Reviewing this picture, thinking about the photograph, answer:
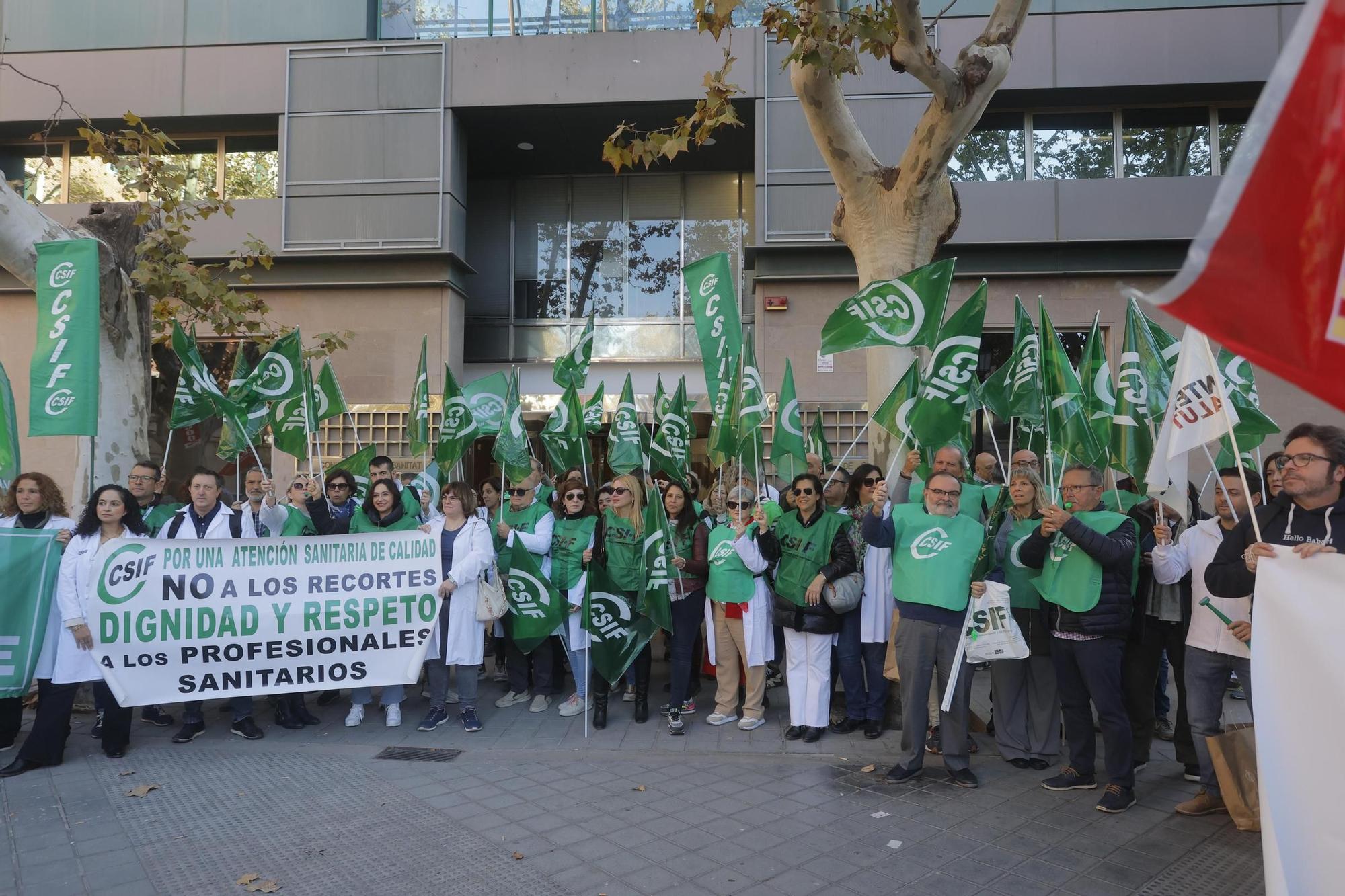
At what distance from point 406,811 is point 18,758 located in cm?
286

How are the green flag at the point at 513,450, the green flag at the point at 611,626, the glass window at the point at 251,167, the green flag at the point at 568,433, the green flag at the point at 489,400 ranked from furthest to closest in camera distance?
the glass window at the point at 251,167
the green flag at the point at 489,400
the green flag at the point at 568,433
the green flag at the point at 513,450
the green flag at the point at 611,626

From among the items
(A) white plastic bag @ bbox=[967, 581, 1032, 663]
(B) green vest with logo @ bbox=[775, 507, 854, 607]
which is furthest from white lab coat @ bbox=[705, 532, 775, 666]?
(A) white plastic bag @ bbox=[967, 581, 1032, 663]

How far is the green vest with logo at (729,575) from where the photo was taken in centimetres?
681

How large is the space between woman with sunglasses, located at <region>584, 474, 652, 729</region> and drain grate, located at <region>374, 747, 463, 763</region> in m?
1.19

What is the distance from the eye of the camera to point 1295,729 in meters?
2.91

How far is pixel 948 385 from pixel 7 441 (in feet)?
23.1

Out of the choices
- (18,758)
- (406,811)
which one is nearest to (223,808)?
(406,811)

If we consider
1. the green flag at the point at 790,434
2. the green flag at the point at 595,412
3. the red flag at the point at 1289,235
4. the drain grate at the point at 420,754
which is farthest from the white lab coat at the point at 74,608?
the red flag at the point at 1289,235

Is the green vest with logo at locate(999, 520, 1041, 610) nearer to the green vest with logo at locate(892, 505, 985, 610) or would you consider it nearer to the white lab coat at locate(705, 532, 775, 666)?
the green vest with logo at locate(892, 505, 985, 610)

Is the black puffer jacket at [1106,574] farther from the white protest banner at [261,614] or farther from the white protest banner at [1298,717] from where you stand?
the white protest banner at [261,614]

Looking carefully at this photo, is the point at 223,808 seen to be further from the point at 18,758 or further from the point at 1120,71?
the point at 1120,71

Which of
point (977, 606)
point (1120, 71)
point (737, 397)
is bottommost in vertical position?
point (977, 606)

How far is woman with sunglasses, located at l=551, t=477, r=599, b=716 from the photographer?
7379mm

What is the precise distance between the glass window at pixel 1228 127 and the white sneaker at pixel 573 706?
528 inches
